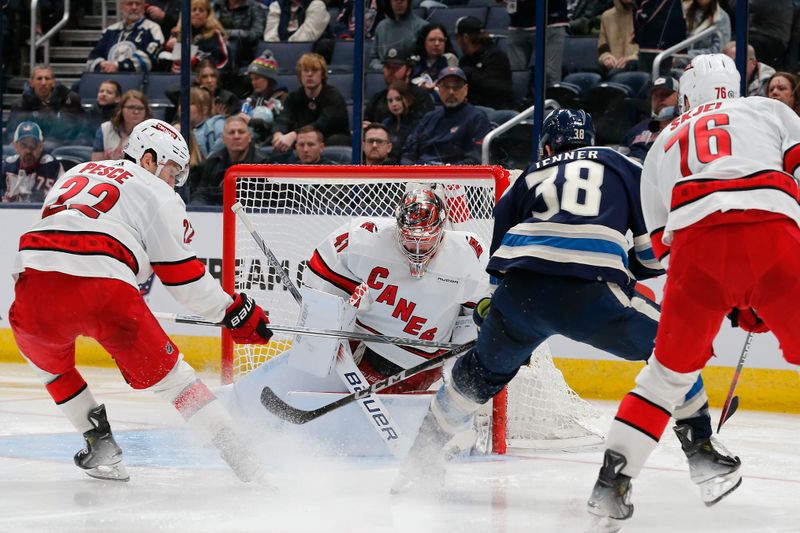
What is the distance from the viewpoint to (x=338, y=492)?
A: 319cm

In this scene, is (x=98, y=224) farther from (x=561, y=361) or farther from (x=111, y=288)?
(x=561, y=361)

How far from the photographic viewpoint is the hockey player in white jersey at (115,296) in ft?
9.96

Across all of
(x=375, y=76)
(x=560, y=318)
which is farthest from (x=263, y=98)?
(x=560, y=318)

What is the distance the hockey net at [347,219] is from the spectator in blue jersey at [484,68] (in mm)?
1369

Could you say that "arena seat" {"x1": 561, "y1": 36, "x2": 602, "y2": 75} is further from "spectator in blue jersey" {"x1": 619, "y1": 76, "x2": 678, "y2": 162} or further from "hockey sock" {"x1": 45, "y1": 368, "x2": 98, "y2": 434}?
"hockey sock" {"x1": 45, "y1": 368, "x2": 98, "y2": 434}

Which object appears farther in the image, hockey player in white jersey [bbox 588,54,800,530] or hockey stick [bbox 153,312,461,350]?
hockey stick [bbox 153,312,461,350]

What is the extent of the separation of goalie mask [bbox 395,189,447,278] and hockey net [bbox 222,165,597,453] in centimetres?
33

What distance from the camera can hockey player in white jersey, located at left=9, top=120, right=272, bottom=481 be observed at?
304 cm

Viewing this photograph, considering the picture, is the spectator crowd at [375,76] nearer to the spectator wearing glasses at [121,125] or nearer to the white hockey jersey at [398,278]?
the spectator wearing glasses at [121,125]

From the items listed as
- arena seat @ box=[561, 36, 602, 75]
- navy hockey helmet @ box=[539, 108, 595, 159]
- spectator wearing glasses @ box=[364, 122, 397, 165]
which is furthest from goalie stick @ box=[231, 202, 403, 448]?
arena seat @ box=[561, 36, 602, 75]

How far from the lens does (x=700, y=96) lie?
112 inches

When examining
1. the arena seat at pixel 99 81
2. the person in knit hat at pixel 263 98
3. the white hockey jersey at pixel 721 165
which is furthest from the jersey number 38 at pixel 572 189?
the arena seat at pixel 99 81

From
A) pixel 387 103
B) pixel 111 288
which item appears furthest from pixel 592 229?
pixel 387 103

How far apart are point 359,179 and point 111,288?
1416 millimetres
